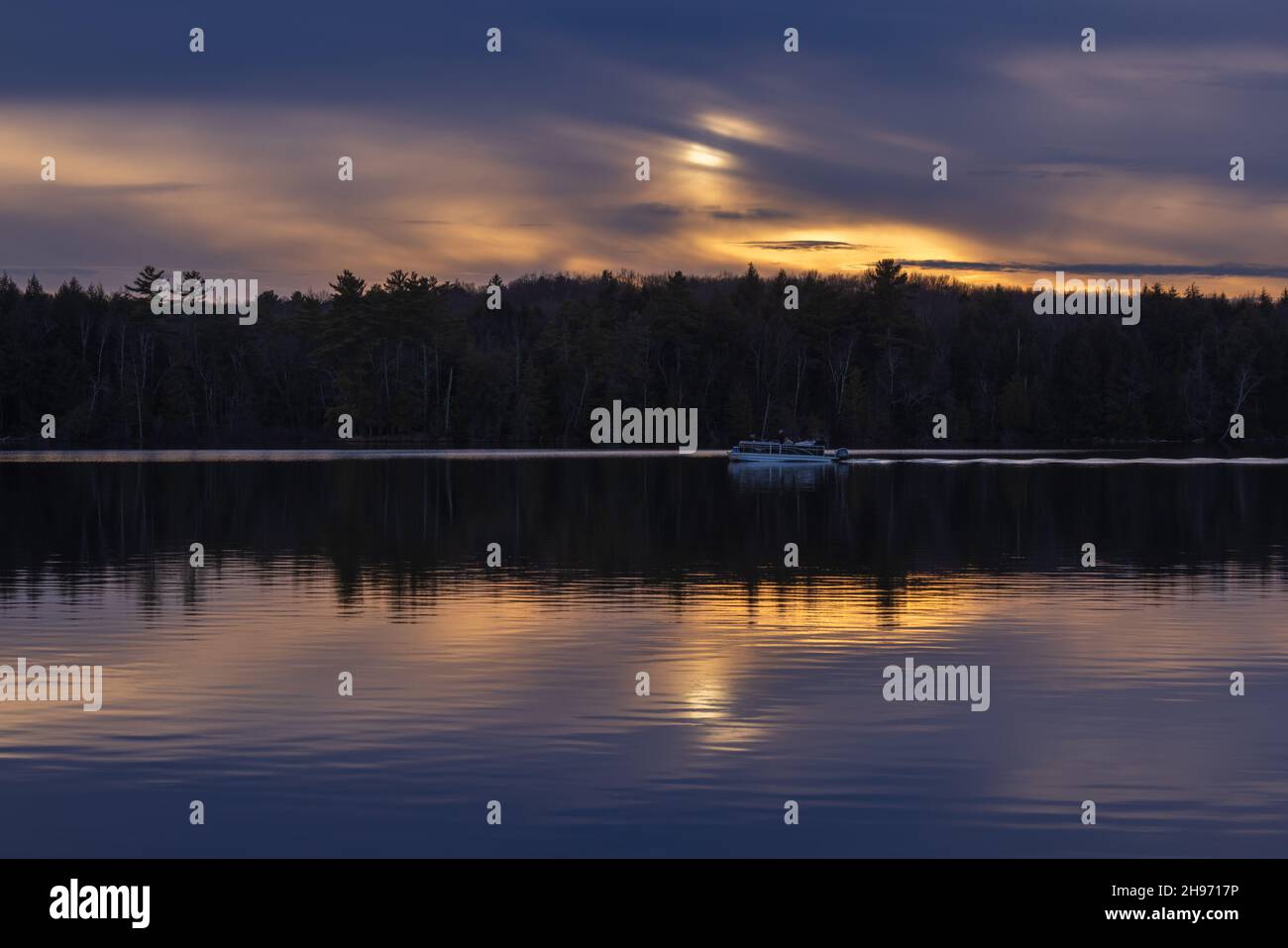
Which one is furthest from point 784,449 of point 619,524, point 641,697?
point 641,697

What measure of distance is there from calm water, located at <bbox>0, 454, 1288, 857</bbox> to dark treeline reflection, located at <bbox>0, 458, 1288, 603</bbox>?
40 cm

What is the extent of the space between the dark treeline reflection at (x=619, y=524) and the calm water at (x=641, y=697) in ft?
1.32

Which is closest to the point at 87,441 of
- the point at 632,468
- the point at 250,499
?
the point at 632,468

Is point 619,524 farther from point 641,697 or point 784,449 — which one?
point 784,449

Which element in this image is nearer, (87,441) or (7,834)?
(7,834)

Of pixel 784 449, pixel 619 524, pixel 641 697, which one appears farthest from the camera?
pixel 784 449

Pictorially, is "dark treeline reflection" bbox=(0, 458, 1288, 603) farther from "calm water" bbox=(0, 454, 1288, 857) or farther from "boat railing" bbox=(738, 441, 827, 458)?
"boat railing" bbox=(738, 441, 827, 458)

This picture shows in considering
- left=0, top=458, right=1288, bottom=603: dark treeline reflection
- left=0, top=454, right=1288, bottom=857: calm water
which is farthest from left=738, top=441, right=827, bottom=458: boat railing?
left=0, top=454, right=1288, bottom=857: calm water

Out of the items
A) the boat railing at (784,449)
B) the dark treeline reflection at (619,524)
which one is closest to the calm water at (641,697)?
the dark treeline reflection at (619,524)

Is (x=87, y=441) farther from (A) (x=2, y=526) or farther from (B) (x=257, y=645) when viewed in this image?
(B) (x=257, y=645)

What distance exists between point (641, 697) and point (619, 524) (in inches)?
1521

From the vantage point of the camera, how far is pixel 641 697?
1035 inches

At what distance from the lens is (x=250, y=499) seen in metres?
80.2
